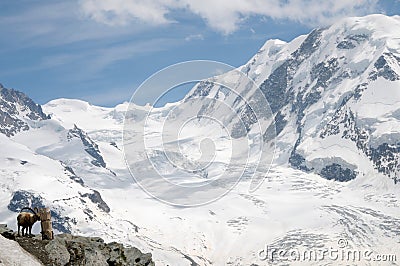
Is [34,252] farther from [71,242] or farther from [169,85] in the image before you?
[169,85]

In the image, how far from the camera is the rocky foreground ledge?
44625 millimetres

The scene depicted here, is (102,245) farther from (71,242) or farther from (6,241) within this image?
(6,241)

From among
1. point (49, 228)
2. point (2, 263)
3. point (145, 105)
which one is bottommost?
point (2, 263)

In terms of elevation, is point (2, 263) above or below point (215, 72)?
below

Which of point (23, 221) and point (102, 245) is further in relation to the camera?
point (102, 245)

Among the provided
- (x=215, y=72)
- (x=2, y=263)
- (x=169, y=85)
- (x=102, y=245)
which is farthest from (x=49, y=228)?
(x=215, y=72)

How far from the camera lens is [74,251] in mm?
46844

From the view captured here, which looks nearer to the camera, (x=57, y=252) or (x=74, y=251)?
(x=57, y=252)

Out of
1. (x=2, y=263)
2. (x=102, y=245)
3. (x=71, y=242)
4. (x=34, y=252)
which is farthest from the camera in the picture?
(x=102, y=245)

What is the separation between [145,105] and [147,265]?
44.0 ft

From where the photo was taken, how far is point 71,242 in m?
47.9

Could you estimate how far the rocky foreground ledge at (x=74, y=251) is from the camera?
44.6 metres

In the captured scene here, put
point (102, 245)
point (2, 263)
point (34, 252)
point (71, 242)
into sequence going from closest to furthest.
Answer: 1. point (2, 263)
2. point (34, 252)
3. point (71, 242)
4. point (102, 245)

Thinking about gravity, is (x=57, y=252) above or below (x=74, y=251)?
below
